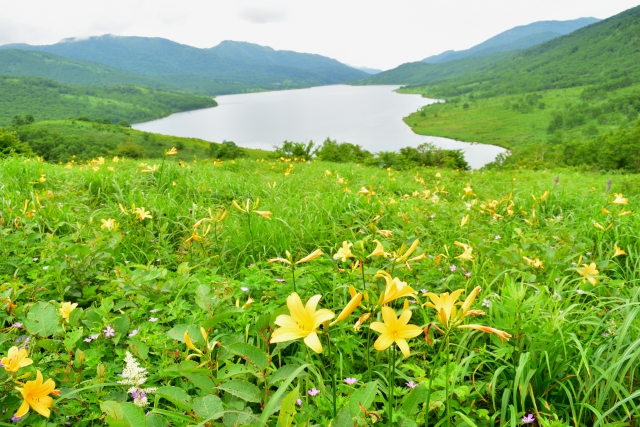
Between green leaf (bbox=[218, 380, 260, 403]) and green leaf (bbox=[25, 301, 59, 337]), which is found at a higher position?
green leaf (bbox=[25, 301, 59, 337])

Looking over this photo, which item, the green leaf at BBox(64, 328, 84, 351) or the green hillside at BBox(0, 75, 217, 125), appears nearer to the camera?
the green leaf at BBox(64, 328, 84, 351)

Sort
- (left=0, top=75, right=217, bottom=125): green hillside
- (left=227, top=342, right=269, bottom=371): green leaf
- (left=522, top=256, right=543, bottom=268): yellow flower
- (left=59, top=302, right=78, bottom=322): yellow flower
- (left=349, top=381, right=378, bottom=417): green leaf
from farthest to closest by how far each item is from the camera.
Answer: (left=0, top=75, right=217, bottom=125): green hillside → (left=522, top=256, right=543, bottom=268): yellow flower → (left=59, top=302, right=78, bottom=322): yellow flower → (left=227, top=342, right=269, bottom=371): green leaf → (left=349, top=381, right=378, bottom=417): green leaf

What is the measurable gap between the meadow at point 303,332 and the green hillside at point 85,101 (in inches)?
4610

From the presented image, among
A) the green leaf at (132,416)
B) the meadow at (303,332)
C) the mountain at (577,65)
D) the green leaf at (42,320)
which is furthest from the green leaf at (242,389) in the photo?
the mountain at (577,65)

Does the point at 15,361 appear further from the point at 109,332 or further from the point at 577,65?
the point at 577,65

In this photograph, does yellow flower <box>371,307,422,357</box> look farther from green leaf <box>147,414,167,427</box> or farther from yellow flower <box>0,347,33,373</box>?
yellow flower <box>0,347,33,373</box>

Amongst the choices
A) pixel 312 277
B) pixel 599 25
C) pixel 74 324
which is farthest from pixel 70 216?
pixel 599 25

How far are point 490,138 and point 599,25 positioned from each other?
502ft

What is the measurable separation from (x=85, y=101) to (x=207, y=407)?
5892 inches

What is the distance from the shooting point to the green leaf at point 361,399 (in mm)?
960

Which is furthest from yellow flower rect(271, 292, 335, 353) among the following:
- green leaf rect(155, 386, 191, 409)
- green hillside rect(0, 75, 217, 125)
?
green hillside rect(0, 75, 217, 125)

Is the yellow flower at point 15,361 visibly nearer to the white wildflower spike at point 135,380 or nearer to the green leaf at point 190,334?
Result: the white wildflower spike at point 135,380

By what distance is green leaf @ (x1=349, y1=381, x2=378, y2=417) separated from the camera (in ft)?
3.15

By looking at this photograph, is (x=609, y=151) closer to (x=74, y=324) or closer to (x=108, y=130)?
(x=74, y=324)
